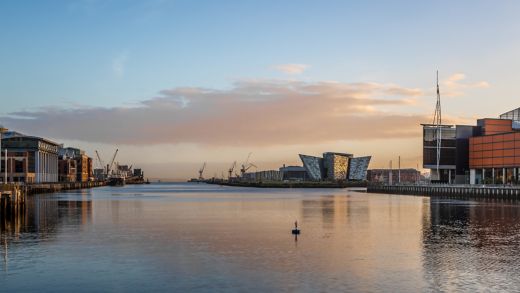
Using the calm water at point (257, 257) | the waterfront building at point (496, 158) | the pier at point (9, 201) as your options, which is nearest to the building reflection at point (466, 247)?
the calm water at point (257, 257)

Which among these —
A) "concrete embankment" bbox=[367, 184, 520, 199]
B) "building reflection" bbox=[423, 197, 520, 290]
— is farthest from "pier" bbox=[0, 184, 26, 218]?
"concrete embankment" bbox=[367, 184, 520, 199]

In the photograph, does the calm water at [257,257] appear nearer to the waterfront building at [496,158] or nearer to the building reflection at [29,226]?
the building reflection at [29,226]

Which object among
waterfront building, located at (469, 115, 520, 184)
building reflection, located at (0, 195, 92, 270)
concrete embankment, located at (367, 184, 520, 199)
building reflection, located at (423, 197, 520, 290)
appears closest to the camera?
building reflection, located at (423, 197, 520, 290)

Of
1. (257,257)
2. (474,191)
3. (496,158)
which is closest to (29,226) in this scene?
(257,257)

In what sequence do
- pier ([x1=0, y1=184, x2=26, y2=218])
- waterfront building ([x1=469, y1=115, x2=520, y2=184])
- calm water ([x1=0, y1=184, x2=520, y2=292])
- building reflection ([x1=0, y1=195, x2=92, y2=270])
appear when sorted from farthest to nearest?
waterfront building ([x1=469, y1=115, x2=520, y2=184]) → pier ([x1=0, y1=184, x2=26, y2=218]) → building reflection ([x1=0, y1=195, x2=92, y2=270]) → calm water ([x1=0, y1=184, x2=520, y2=292])

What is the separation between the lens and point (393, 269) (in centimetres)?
4047

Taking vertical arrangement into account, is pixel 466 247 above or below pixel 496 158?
below

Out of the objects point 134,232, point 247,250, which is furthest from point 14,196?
point 247,250

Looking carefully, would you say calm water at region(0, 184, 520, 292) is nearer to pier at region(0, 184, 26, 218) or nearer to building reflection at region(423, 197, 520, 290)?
building reflection at region(423, 197, 520, 290)

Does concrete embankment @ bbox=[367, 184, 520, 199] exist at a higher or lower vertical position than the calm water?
lower

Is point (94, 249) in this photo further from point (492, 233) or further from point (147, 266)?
point (492, 233)

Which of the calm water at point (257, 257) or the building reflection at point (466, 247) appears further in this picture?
the building reflection at point (466, 247)

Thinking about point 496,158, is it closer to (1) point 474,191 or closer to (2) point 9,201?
(1) point 474,191

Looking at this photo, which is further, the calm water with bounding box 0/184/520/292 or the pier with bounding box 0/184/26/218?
the pier with bounding box 0/184/26/218
